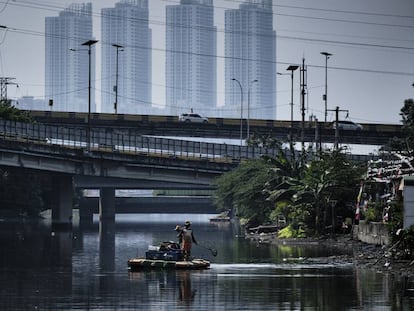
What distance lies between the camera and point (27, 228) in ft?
323

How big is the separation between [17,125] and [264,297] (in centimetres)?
7761

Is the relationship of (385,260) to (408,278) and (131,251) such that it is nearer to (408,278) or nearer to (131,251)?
(408,278)

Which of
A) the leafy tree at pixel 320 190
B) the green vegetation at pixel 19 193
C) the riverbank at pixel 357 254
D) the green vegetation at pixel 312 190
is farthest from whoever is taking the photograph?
the green vegetation at pixel 19 193

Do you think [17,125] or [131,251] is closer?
[131,251]

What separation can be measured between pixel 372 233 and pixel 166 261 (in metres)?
17.1

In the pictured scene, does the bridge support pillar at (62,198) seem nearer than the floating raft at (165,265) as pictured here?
No

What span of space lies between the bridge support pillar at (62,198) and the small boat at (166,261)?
67.1 m

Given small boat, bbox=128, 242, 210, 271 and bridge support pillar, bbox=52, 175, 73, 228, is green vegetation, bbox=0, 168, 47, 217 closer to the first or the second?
bridge support pillar, bbox=52, 175, 73, 228

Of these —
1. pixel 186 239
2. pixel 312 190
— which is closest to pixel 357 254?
pixel 186 239

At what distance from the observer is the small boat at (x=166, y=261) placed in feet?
163

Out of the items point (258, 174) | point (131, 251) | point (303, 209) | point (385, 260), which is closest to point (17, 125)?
point (258, 174)

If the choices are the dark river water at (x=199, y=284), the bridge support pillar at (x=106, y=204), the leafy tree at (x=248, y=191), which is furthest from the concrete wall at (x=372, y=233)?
the bridge support pillar at (x=106, y=204)

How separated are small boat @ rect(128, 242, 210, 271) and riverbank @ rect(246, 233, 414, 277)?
19.8ft

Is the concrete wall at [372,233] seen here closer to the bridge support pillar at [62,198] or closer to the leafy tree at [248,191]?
the leafy tree at [248,191]
